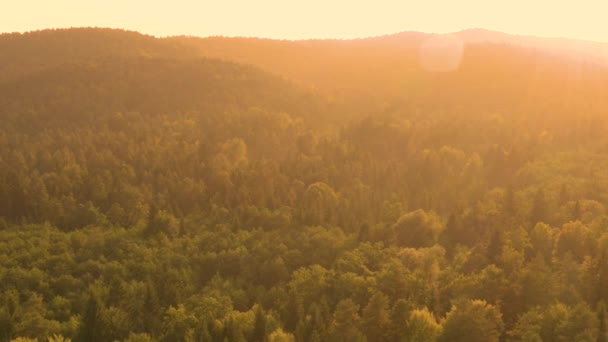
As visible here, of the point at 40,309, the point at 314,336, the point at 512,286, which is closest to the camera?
the point at 314,336

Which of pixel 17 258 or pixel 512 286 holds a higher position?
pixel 512 286

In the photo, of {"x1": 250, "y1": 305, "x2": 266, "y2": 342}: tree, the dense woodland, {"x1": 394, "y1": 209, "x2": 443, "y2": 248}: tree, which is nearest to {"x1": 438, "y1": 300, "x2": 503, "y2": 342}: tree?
the dense woodland

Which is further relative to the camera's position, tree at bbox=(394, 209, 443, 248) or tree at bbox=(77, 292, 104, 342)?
tree at bbox=(394, 209, 443, 248)

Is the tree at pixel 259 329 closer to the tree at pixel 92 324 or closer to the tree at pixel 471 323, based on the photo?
the tree at pixel 92 324

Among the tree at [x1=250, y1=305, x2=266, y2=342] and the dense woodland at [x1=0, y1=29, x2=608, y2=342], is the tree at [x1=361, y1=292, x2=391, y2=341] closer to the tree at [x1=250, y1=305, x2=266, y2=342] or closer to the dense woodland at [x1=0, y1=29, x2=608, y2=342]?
the dense woodland at [x1=0, y1=29, x2=608, y2=342]

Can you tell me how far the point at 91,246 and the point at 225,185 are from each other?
57.4 meters

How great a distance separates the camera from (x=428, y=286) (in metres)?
102

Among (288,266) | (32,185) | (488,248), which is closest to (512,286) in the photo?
(488,248)

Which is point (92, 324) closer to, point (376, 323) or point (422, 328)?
point (376, 323)

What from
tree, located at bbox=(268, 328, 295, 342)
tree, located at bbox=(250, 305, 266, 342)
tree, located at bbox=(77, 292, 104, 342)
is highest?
tree, located at bbox=(268, 328, 295, 342)

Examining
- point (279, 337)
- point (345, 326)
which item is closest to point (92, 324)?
point (279, 337)

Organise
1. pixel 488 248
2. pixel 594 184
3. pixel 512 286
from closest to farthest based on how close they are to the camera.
Result: pixel 512 286 → pixel 488 248 → pixel 594 184

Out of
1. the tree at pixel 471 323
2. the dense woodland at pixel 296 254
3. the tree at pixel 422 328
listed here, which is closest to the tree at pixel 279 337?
the dense woodland at pixel 296 254

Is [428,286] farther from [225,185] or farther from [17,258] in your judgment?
[225,185]
